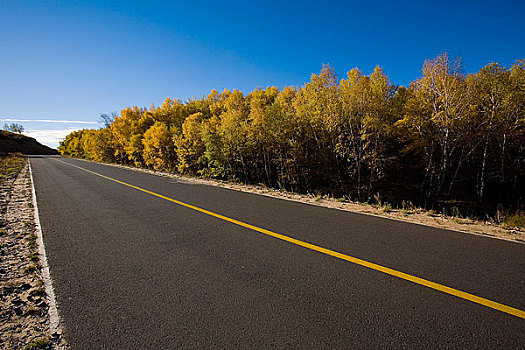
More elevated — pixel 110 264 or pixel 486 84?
pixel 486 84

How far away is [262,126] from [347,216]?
32.9ft

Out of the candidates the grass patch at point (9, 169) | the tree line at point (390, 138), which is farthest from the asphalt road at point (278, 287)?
the grass patch at point (9, 169)

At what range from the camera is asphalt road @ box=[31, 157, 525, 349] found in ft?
6.40

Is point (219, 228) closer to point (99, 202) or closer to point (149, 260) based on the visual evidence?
point (149, 260)

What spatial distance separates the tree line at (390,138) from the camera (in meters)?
12.0

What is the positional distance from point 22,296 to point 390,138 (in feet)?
51.0

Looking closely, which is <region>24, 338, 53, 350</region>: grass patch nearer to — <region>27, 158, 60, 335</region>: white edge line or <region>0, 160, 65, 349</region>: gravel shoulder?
<region>0, 160, 65, 349</region>: gravel shoulder

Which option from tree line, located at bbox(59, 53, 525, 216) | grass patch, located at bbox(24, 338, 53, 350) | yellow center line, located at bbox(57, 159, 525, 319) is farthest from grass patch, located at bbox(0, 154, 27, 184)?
yellow center line, located at bbox(57, 159, 525, 319)

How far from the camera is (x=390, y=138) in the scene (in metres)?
14.0

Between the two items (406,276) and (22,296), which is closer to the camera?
(22,296)

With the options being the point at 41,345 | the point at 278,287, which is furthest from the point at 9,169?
the point at 278,287

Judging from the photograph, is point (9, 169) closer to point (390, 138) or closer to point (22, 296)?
point (22, 296)

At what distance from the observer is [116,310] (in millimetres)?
2340

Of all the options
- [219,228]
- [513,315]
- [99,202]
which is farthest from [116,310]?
[99,202]
